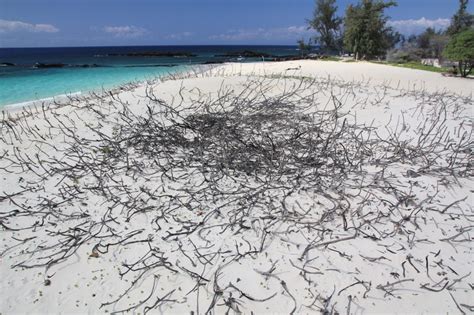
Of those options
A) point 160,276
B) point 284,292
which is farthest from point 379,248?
point 160,276

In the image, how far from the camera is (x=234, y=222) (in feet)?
9.20

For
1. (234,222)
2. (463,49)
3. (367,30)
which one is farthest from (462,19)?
(234,222)

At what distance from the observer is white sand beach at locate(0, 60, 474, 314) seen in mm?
2139

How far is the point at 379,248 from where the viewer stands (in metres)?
2.53

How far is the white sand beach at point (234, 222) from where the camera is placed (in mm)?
2139

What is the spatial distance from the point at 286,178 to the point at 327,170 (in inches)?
21.7

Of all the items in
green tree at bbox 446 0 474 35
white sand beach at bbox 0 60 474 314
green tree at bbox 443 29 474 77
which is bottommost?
white sand beach at bbox 0 60 474 314

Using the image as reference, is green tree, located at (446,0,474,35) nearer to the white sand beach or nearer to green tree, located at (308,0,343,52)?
green tree, located at (308,0,343,52)

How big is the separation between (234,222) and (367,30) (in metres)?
30.0

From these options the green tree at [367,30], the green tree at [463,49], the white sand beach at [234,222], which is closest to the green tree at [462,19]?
the green tree at [367,30]

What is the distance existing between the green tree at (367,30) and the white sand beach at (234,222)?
26392mm

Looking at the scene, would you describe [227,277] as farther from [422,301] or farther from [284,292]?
[422,301]

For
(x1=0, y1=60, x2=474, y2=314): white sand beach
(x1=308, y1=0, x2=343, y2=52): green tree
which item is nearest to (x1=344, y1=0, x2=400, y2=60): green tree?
(x1=308, y1=0, x2=343, y2=52): green tree

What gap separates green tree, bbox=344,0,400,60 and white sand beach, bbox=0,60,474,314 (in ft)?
86.6
